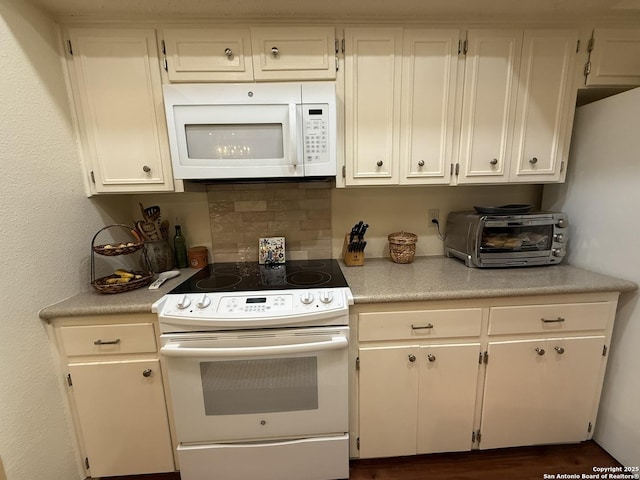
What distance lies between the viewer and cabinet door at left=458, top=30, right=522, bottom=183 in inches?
51.6

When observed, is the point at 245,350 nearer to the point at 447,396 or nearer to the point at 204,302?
the point at 204,302

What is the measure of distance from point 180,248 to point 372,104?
1.43m

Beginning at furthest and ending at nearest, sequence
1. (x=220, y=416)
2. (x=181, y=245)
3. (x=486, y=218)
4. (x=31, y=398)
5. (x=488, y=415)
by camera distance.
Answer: (x=181, y=245), (x=486, y=218), (x=488, y=415), (x=220, y=416), (x=31, y=398)

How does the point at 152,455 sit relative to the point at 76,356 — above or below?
below

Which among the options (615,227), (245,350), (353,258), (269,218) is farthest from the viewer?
(269,218)

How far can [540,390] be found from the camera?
1.28 metres

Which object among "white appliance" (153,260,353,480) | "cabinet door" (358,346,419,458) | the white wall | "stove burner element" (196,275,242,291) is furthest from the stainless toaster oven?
the white wall

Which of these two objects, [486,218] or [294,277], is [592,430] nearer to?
[486,218]

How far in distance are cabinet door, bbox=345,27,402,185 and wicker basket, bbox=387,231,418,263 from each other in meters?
0.37

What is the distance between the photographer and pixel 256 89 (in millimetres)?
1216

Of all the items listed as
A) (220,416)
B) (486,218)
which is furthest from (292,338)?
(486,218)

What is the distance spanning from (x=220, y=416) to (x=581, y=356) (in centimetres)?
175

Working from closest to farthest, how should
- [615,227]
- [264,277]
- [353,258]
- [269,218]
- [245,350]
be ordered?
[245,350] < [615,227] < [264,277] < [353,258] < [269,218]

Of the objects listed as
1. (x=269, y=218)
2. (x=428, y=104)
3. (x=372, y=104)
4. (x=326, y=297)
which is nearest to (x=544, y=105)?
(x=428, y=104)
